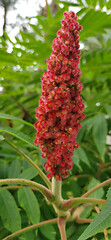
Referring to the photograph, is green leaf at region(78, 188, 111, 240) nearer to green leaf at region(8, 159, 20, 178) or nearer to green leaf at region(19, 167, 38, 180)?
green leaf at region(19, 167, 38, 180)

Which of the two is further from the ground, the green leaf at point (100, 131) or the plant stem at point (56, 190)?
the green leaf at point (100, 131)

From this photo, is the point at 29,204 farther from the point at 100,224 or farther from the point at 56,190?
the point at 100,224

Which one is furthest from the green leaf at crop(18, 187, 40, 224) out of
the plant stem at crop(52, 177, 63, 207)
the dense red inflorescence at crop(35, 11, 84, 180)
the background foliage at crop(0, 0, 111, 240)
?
the dense red inflorescence at crop(35, 11, 84, 180)

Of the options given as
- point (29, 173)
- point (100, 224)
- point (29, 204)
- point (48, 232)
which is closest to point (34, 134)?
point (29, 173)

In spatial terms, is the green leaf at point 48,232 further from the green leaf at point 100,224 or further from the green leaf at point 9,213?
the green leaf at point 100,224

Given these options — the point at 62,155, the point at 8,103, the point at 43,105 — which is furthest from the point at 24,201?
the point at 8,103

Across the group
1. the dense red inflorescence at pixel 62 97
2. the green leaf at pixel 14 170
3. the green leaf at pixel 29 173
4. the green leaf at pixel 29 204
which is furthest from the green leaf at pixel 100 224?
the green leaf at pixel 14 170

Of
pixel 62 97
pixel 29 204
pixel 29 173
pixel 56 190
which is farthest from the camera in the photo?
pixel 29 173
